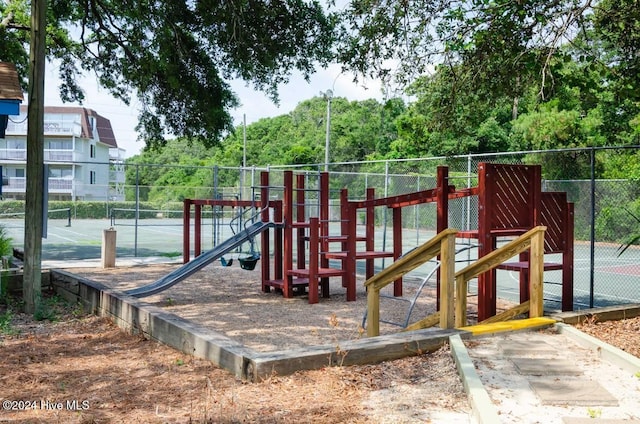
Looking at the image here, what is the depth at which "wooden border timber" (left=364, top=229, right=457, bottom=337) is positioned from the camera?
6363 millimetres

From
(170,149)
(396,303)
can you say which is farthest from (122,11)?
(170,149)

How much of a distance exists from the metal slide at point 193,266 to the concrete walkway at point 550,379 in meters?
4.82

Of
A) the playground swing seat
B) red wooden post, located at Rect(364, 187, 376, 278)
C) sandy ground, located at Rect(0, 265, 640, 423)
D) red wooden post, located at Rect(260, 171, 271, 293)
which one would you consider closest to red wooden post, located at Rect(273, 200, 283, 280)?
red wooden post, located at Rect(260, 171, 271, 293)

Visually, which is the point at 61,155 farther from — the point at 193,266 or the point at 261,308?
the point at 261,308

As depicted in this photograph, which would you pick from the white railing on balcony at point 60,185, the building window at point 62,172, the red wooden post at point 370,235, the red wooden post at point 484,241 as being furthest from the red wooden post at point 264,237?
the building window at point 62,172

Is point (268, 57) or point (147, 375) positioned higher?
point (268, 57)

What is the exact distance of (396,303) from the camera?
10297mm

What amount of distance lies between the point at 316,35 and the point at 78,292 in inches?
267

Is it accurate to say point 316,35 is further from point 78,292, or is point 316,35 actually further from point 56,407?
point 56,407

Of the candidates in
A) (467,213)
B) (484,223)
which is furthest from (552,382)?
(467,213)

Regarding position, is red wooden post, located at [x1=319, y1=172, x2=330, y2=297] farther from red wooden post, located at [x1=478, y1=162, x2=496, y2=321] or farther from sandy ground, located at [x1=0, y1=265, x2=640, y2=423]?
red wooden post, located at [x1=478, y1=162, x2=496, y2=321]

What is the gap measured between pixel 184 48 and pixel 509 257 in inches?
327

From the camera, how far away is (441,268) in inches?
252

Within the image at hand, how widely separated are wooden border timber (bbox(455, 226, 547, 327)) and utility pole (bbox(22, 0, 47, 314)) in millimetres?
5738
